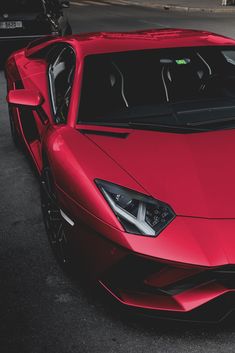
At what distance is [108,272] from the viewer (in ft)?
9.87

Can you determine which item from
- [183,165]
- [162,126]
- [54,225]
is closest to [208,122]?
[162,126]

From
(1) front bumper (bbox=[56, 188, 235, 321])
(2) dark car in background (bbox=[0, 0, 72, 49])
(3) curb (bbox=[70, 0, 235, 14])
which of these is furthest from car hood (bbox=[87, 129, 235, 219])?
(3) curb (bbox=[70, 0, 235, 14])

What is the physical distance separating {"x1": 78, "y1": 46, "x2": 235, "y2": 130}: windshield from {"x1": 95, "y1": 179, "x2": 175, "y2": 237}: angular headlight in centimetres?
80

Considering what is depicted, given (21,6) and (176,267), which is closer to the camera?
(176,267)

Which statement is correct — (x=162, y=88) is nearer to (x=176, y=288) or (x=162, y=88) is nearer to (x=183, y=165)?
(x=183, y=165)

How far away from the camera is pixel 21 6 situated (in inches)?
439

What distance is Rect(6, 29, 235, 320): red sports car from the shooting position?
284cm

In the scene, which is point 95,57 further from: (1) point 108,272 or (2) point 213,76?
(1) point 108,272

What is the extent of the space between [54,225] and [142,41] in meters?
1.45

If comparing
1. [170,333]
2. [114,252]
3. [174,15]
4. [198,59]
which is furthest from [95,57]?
[174,15]

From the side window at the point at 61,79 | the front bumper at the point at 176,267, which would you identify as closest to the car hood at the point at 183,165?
the front bumper at the point at 176,267

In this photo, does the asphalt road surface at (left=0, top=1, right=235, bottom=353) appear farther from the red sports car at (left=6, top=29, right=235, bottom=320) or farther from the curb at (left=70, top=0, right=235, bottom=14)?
the curb at (left=70, top=0, right=235, bottom=14)

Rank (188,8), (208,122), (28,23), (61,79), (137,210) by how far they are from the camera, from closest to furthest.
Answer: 1. (137,210)
2. (208,122)
3. (61,79)
4. (28,23)
5. (188,8)

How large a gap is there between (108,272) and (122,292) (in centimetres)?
12
